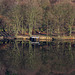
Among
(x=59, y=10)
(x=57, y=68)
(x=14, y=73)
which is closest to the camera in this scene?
(x=14, y=73)

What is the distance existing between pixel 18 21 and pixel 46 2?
64.7ft

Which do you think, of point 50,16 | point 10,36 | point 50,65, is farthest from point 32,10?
point 50,65

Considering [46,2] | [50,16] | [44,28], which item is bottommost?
[44,28]

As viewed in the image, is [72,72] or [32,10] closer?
[72,72]

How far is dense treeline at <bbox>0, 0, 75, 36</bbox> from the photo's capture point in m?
75.1

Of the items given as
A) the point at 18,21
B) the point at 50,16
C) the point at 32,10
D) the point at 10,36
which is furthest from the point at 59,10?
the point at 10,36

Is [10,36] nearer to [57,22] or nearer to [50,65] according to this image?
[57,22]

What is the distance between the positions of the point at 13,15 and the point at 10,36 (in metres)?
8.91

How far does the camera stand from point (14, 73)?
25.3 m

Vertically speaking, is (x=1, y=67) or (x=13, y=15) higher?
(x=13, y=15)

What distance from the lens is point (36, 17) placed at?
254 feet

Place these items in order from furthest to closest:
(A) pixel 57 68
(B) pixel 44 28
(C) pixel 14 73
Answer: (B) pixel 44 28 < (A) pixel 57 68 < (C) pixel 14 73

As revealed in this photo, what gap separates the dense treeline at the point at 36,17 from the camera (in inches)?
2955

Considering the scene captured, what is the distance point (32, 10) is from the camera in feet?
246
